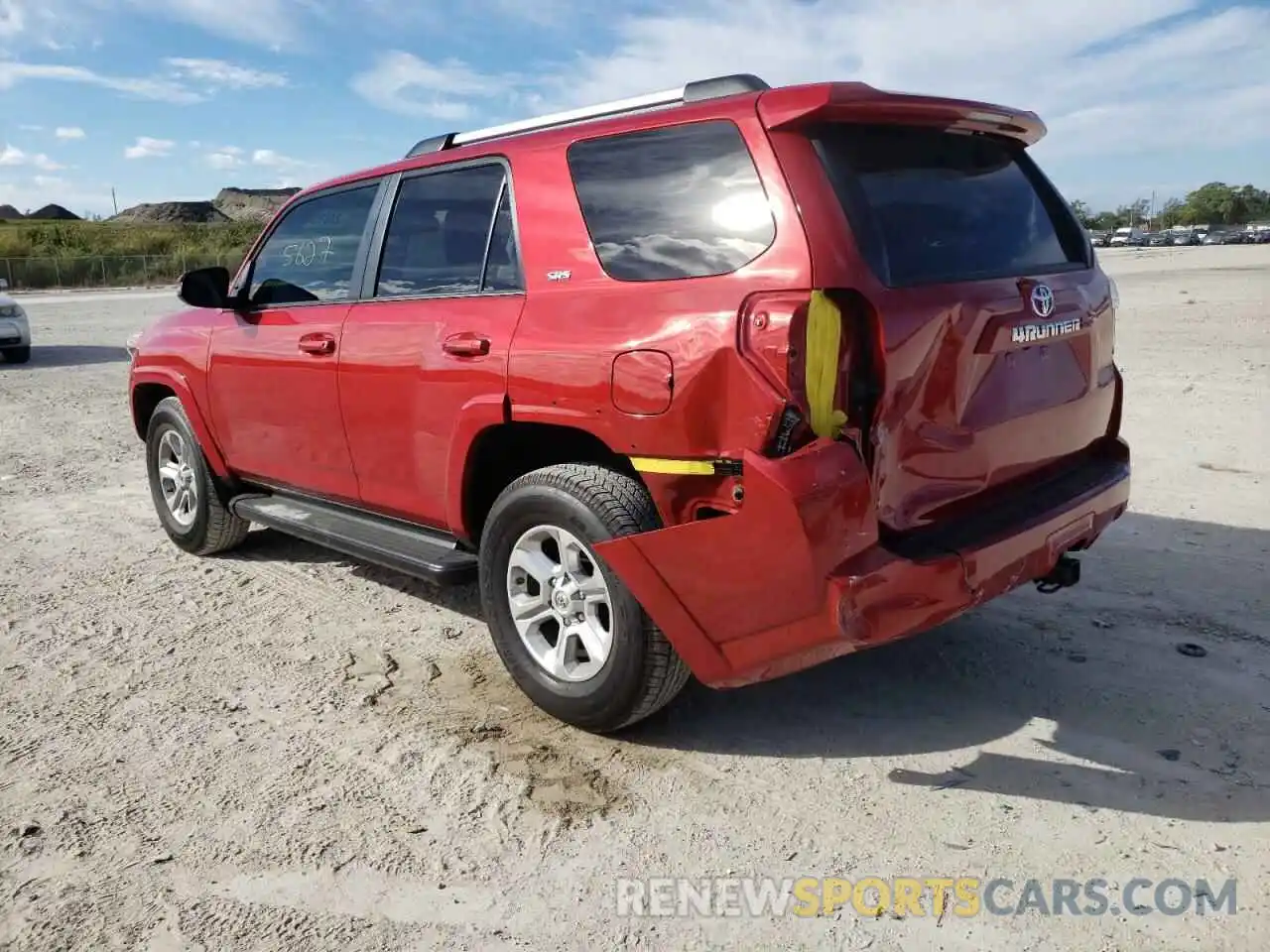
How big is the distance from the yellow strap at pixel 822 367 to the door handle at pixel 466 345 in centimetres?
129

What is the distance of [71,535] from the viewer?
20.0 feet

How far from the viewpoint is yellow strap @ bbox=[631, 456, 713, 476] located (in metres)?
2.99

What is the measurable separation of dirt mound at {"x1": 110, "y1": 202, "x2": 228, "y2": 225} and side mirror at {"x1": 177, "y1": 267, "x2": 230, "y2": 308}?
82.7 meters

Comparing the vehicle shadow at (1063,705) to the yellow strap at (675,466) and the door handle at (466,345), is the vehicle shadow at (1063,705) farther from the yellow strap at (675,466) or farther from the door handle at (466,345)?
the door handle at (466,345)

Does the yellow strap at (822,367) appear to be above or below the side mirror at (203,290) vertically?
below

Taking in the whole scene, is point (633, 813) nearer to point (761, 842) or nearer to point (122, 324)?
point (761, 842)

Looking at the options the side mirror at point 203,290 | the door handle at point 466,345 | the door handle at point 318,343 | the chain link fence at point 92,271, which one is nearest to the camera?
the door handle at point 466,345

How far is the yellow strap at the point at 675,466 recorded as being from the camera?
299cm

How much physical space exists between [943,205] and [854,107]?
49 centimetres

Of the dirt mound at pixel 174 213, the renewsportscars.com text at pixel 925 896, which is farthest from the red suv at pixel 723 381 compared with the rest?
the dirt mound at pixel 174 213

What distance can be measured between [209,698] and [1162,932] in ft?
10.3

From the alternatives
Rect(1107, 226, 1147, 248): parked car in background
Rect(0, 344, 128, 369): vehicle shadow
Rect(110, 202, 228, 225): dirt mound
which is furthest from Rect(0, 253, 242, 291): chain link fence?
Rect(1107, 226, 1147, 248): parked car in background

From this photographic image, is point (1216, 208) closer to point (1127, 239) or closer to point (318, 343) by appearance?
point (1127, 239)

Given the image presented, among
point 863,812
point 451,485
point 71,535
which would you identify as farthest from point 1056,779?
point 71,535
